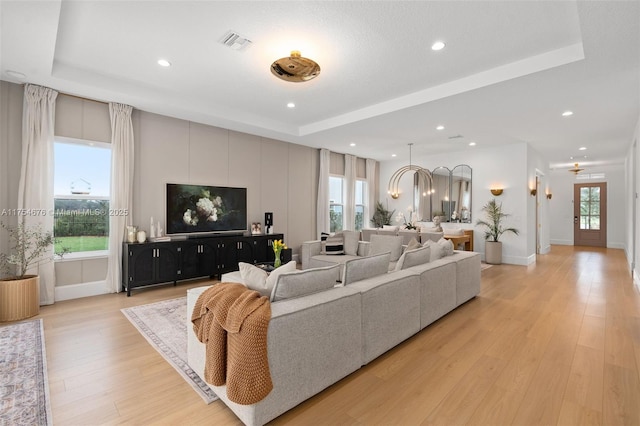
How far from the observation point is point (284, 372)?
1.93 m

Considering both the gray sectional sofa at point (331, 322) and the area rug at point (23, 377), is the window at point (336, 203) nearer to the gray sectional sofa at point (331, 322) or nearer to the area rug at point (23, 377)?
the gray sectional sofa at point (331, 322)

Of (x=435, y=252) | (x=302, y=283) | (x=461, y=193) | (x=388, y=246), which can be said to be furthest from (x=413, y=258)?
(x=461, y=193)

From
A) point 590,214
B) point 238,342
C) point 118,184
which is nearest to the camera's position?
point 238,342

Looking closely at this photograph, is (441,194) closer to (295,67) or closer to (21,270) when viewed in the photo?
(295,67)

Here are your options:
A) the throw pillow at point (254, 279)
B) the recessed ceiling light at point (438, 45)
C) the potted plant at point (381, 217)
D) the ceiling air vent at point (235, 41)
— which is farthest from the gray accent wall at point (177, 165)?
the recessed ceiling light at point (438, 45)

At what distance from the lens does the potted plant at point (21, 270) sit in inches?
141

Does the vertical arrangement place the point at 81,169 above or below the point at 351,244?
above

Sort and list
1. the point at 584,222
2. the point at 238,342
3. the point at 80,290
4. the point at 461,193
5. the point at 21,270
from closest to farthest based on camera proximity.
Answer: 1. the point at 238,342
2. the point at 21,270
3. the point at 80,290
4. the point at 461,193
5. the point at 584,222

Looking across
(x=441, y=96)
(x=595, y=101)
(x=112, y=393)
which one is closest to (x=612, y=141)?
(x=595, y=101)

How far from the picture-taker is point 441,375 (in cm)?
246

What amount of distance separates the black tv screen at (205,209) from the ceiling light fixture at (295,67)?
3.23 meters

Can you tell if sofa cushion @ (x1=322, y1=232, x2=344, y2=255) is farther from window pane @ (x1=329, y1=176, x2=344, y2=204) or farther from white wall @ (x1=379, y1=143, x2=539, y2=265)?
white wall @ (x1=379, y1=143, x2=539, y2=265)

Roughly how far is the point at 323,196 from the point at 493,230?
4363 millimetres

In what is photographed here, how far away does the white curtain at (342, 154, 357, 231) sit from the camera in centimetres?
888
